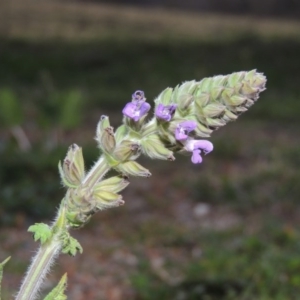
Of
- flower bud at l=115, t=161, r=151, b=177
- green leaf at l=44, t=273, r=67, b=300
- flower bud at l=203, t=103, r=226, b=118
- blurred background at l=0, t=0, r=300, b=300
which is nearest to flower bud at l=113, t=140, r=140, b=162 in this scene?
flower bud at l=115, t=161, r=151, b=177

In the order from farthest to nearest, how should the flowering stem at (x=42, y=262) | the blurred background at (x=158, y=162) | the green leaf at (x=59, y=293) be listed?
1. the blurred background at (x=158, y=162)
2. the green leaf at (x=59, y=293)
3. the flowering stem at (x=42, y=262)

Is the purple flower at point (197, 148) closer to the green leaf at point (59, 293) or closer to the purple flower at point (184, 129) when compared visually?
the purple flower at point (184, 129)

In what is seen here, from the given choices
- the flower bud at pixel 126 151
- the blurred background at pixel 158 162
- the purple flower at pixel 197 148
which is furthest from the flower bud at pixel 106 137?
the blurred background at pixel 158 162

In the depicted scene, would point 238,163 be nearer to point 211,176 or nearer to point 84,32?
point 211,176

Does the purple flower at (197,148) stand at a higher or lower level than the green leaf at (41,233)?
higher

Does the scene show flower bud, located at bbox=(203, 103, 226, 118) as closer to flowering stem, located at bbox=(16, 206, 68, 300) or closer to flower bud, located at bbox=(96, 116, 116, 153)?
flower bud, located at bbox=(96, 116, 116, 153)

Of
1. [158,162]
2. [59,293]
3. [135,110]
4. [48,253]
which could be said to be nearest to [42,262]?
[48,253]
